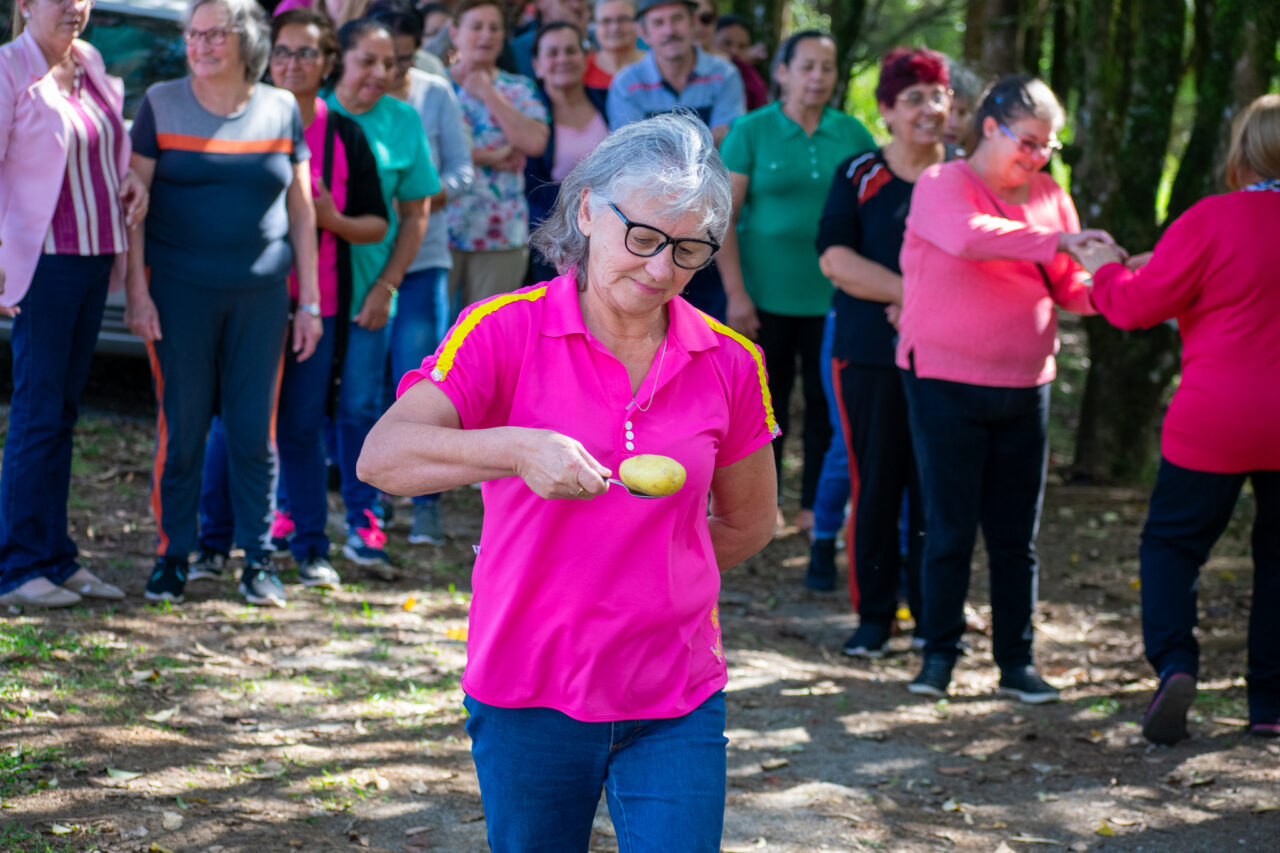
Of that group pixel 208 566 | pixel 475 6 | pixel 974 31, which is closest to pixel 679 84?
pixel 475 6

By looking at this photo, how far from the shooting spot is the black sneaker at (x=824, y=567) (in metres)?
6.95

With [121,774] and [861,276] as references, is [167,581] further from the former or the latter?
[861,276]

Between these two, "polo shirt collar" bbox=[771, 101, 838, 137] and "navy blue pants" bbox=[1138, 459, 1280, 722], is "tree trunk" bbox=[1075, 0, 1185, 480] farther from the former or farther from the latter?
"navy blue pants" bbox=[1138, 459, 1280, 722]

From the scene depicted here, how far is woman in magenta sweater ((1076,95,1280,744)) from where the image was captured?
4.65 m

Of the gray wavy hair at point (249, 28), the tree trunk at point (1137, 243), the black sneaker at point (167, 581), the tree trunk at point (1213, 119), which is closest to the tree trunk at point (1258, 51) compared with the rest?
the tree trunk at point (1213, 119)

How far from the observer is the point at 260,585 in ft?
18.8

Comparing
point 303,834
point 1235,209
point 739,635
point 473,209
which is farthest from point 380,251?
point 1235,209

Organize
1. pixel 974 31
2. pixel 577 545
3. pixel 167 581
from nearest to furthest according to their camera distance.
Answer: pixel 577 545 → pixel 167 581 → pixel 974 31

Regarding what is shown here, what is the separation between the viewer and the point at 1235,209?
4641mm

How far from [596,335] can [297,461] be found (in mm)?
3726

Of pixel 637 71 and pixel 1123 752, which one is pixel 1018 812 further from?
pixel 637 71

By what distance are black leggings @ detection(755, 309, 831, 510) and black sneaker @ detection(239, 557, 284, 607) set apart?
106 inches

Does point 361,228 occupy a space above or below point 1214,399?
above

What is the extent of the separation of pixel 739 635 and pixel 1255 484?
89.4 inches
